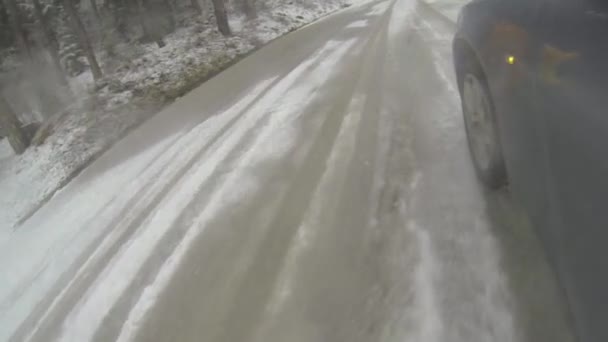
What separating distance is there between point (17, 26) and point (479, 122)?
2512 centimetres

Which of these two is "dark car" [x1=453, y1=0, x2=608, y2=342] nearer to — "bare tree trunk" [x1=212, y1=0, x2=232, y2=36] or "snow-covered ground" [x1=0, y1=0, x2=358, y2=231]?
"snow-covered ground" [x1=0, y1=0, x2=358, y2=231]

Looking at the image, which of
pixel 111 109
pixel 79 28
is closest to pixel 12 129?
pixel 111 109

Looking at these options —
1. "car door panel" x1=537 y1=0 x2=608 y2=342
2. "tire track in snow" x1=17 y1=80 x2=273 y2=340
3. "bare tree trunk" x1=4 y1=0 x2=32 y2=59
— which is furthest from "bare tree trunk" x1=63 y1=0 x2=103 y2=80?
"car door panel" x1=537 y1=0 x2=608 y2=342

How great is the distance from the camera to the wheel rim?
304 cm

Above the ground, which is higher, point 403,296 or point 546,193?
point 546,193

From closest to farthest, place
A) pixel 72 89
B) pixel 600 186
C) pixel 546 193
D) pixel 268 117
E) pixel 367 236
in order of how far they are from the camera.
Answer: pixel 600 186 < pixel 546 193 < pixel 367 236 < pixel 268 117 < pixel 72 89

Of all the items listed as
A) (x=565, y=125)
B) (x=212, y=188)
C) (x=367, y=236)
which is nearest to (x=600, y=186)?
(x=565, y=125)

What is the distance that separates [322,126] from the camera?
545cm

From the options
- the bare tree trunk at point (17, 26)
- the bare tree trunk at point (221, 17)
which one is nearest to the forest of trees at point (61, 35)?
the bare tree trunk at point (17, 26)

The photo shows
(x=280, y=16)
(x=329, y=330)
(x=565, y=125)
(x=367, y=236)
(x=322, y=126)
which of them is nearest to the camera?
(x=565, y=125)

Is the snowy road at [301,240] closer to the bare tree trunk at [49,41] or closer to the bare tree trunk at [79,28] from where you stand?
the bare tree trunk at [79,28]

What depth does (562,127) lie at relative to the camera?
1.68 m

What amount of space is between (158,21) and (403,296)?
21.8 m

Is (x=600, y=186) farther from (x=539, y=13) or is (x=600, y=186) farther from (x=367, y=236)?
(x=367, y=236)
